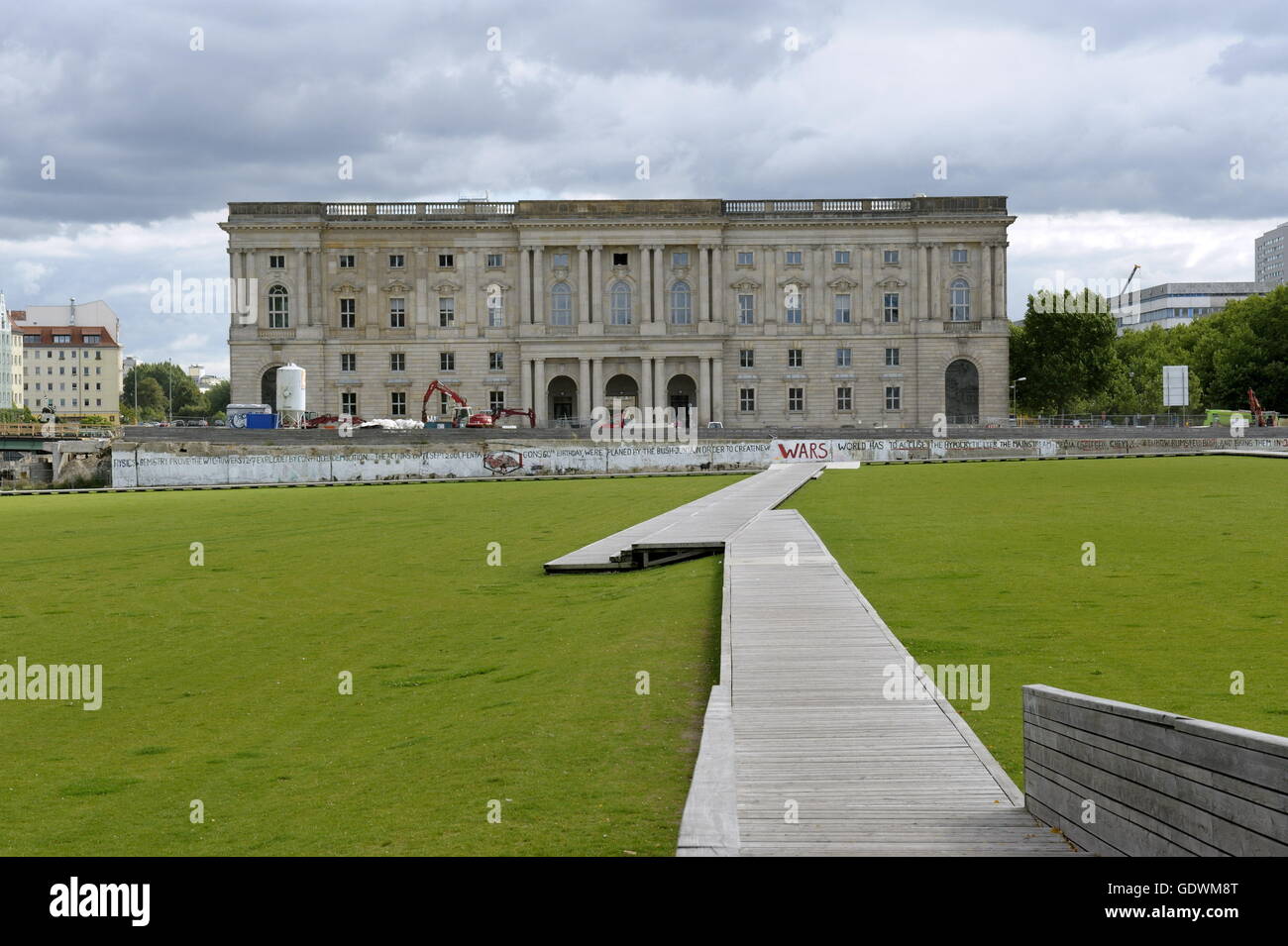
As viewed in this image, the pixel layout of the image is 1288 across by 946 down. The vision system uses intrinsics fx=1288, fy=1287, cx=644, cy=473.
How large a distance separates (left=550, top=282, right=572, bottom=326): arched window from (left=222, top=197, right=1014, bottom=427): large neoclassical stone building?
0.20 meters

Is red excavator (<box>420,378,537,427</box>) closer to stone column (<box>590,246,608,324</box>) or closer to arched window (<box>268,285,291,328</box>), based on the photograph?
stone column (<box>590,246,608,324</box>)

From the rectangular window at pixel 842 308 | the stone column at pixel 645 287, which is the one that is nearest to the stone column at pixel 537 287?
the stone column at pixel 645 287

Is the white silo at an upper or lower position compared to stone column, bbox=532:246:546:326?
lower

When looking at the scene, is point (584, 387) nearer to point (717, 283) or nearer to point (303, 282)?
point (717, 283)

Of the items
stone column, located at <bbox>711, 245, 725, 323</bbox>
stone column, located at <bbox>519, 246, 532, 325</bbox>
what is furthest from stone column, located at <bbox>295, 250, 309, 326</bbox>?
stone column, located at <bbox>711, 245, 725, 323</bbox>

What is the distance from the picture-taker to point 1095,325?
399 feet

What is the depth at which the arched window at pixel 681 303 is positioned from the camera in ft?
376

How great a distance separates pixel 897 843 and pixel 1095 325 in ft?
394

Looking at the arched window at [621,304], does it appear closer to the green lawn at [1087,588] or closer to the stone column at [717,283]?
the stone column at [717,283]

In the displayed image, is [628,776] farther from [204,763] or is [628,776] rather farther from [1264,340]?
[1264,340]

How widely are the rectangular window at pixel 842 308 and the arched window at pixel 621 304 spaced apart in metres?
18.7

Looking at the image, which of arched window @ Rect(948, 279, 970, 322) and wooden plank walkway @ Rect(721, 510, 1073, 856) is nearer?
wooden plank walkway @ Rect(721, 510, 1073, 856)

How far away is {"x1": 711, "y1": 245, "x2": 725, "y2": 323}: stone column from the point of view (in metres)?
113
